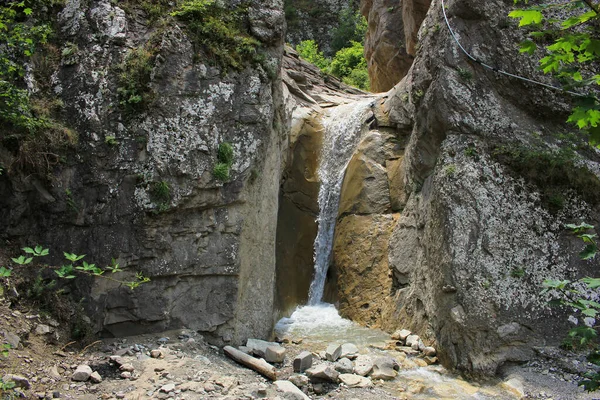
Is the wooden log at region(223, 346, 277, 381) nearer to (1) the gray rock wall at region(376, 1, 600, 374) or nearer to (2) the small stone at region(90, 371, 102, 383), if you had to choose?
(2) the small stone at region(90, 371, 102, 383)

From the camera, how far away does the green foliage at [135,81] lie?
28.8ft

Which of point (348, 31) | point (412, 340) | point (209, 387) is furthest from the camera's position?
point (348, 31)

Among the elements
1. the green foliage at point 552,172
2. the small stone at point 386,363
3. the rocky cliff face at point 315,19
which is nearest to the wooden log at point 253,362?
the small stone at point 386,363

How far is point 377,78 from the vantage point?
22188mm

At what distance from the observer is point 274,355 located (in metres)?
8.46

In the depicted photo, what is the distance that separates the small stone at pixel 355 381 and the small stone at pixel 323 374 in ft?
0.48

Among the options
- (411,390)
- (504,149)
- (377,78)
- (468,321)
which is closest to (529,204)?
(504,149)

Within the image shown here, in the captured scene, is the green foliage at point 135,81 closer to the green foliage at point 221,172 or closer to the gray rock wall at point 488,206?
the green foliage at point 221,172

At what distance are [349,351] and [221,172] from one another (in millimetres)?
3782

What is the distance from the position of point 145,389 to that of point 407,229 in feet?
22.7

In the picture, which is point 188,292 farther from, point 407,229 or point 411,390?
point 407,229

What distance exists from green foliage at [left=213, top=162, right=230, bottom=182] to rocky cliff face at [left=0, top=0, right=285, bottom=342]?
85mm

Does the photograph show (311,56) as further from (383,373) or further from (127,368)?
(127,368)

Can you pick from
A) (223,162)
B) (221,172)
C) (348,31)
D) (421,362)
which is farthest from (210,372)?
(348,31)
